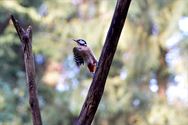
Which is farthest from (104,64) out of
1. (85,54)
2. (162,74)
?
(162,74)

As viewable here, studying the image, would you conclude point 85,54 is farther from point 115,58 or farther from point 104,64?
point 115,58

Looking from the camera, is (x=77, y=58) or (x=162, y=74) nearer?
(x=77, y=58)

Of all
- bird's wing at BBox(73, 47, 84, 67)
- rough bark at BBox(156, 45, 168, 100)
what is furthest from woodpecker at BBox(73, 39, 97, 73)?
rough bark at BBox(156, 45, 168, 100)

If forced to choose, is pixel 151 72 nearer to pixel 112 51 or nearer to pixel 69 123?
pixel 69 123

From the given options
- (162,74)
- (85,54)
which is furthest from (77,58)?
(162,74)

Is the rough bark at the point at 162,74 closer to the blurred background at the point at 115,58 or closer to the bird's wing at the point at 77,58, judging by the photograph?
the blurred background at the point at 115,58

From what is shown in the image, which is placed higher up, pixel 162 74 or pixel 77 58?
pixel 162 74
